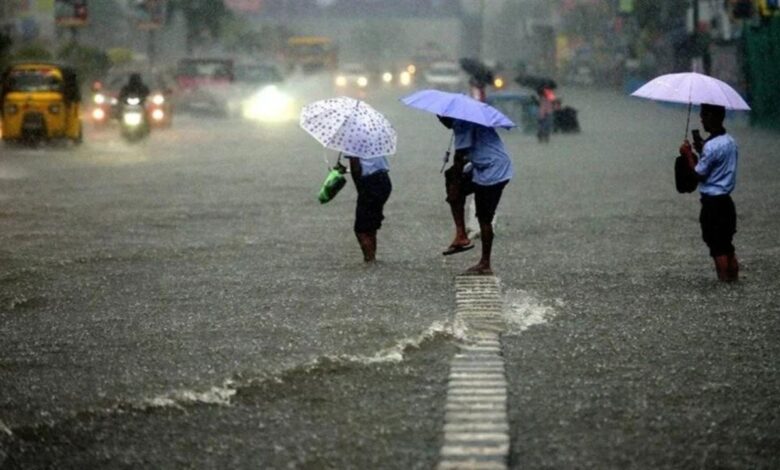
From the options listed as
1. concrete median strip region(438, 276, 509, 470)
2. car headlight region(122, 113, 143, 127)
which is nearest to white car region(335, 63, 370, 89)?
car headlight region(122, 113, 143, 127)

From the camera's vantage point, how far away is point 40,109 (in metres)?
28.9

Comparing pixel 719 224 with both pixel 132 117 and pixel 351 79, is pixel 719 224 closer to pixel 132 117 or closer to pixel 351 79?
pixel 132 117

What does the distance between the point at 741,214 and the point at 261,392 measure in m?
10.2

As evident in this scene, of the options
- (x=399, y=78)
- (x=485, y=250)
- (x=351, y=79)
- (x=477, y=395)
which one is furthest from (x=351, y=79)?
(x=477, y=395)

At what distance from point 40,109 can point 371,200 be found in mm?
17532

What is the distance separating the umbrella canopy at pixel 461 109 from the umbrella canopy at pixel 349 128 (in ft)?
1.78

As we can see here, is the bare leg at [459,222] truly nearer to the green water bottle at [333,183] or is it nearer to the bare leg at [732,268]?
the green water bottle at [333,183]

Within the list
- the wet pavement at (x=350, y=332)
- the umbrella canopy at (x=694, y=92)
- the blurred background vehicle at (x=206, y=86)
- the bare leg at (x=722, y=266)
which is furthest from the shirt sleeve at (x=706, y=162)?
the blurred background vehicle at (x=206, y=86)

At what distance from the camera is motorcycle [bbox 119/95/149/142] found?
30312 millimetres

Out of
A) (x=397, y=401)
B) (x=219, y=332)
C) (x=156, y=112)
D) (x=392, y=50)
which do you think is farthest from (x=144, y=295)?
(x=392, y=50)

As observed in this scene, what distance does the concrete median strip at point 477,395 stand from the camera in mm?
6293

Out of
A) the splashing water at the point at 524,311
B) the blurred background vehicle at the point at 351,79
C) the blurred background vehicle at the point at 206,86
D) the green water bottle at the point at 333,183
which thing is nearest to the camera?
the splashing water at the point at 524,311

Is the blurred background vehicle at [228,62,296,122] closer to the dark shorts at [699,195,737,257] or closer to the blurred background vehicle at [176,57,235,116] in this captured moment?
the blurred background vehicle at [176,57,235,116]

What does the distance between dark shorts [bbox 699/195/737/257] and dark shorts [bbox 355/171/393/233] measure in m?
2.65
